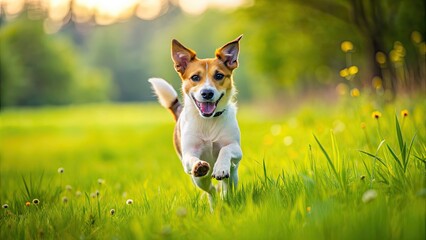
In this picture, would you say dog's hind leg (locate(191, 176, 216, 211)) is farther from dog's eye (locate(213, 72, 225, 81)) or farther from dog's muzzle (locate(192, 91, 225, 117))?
dog's eye (locate(213, 72, 225, 81))

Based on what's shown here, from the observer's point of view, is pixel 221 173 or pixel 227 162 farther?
pixel 227 162

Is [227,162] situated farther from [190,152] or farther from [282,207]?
[282,207]

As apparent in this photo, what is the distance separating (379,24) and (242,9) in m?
3.79

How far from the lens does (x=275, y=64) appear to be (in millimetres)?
22016

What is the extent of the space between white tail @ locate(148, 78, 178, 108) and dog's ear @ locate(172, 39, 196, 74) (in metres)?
0.80

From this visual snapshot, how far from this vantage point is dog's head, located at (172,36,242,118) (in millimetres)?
4887

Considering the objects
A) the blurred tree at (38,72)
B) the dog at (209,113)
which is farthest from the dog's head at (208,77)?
the blurred tree at (38,72)

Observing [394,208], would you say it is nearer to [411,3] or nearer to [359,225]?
[359,225]

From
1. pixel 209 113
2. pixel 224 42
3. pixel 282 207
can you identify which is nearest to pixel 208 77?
pixel 209 113

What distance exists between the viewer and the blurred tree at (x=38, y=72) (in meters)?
39.9

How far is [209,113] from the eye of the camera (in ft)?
15.9

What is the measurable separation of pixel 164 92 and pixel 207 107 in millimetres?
1411

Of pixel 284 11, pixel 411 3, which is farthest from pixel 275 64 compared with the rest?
pixel 411 3

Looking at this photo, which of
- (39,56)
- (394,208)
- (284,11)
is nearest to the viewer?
(394,208)
